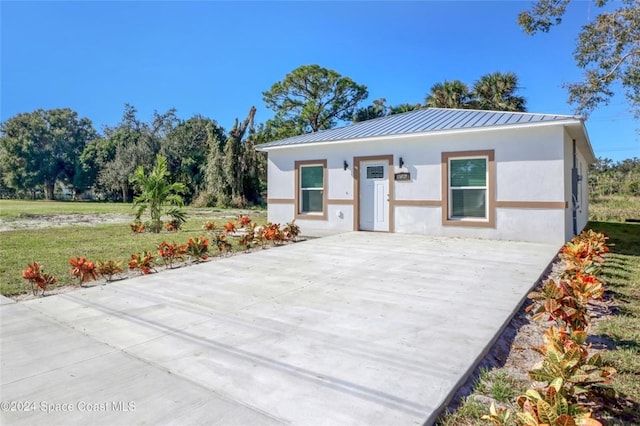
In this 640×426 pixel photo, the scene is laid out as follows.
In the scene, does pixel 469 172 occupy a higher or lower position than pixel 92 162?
lower

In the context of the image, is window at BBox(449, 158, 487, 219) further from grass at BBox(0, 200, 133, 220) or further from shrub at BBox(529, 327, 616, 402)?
grass at BBox(0, 200, 133, 220)

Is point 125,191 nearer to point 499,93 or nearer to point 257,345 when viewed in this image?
point 499,93

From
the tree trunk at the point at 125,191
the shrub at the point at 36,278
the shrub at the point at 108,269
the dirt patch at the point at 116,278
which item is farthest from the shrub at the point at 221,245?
the tree trunk at the point at 125,191

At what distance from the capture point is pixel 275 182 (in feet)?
42.9

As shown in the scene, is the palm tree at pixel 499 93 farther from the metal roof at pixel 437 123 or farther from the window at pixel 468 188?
the window at pixel 468 188

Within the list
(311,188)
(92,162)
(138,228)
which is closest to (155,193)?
(138,228)

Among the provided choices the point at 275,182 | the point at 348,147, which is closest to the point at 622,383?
the point at 348,147

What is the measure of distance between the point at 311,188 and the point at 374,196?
91.0 inches

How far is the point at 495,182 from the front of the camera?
30.2 ft

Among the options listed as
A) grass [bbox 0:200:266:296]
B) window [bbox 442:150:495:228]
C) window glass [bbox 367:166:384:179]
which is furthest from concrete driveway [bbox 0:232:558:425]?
window glass [bbox 367:166:384:179]

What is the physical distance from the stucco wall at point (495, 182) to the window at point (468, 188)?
1.06 feet

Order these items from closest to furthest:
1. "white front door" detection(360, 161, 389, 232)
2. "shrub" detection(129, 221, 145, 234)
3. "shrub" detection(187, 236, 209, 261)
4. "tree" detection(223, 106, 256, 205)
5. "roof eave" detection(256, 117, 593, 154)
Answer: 1. "shrub" detection(187, 236, 209, 261)
2. "roof eave" detection(256, 117, 593, 154)
3. "white front door" detection(360, 161, 389, 232)
4. "shrub" detection(129, 221, 145, 234)
5. "tree" detection(223, 106, 256, 205)

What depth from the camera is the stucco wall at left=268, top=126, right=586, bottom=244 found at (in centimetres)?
862

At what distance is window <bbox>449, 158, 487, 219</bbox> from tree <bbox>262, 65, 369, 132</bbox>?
22.2 meters
